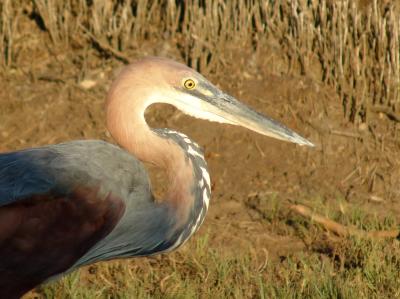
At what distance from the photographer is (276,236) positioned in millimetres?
6562

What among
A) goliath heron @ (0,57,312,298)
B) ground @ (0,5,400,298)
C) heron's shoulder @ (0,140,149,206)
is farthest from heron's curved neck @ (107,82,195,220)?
ground @ (0,5,400,298)

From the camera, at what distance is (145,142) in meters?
5.19

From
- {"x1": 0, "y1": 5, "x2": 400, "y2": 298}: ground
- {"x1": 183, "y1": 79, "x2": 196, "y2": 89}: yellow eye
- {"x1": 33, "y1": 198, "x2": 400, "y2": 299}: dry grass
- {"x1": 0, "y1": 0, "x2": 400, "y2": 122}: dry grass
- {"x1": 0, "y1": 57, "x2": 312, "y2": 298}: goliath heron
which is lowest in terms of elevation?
{"x1": 0, "y1": 5, "x2": 400, "y2": 298}: ground

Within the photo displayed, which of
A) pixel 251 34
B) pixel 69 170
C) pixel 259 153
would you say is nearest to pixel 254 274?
pixel 69 170

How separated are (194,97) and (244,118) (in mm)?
316

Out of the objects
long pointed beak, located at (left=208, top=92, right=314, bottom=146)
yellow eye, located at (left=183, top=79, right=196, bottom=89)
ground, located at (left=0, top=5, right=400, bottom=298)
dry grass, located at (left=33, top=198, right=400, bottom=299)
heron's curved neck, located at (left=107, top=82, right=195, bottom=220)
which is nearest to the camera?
heron's curved neck, located at (left=107, top=82, right=195, bottom=220)

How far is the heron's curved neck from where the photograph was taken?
16.9ft

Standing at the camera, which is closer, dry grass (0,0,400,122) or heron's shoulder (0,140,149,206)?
heron's shoulder (0,140,149,206)

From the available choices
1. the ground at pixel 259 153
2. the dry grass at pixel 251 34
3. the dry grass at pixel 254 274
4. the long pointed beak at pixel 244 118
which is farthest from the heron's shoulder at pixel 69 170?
the dry grass at pixel 251 34

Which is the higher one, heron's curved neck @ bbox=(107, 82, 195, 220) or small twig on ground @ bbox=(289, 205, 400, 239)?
heron's curved neck @ bbox=(107, 82, 195, 220)

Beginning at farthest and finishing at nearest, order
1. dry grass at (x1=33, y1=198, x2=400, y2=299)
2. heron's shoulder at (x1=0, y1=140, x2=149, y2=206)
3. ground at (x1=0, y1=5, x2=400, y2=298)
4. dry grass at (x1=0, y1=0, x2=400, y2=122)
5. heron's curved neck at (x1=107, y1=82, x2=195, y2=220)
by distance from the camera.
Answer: dry grass at (x1=0, y1=0, x2=400, y2=122) < ground at (x1=0, y1=5, x2=400, y2=298) < dry grass at (x1=33, y1=198, x2=400, y2=299) < heron's curved neck at (x1=107, y1=82, x2=195, y2=220) < heron's shoulder at (x1=0, y1=140, x2=149, y2=206)

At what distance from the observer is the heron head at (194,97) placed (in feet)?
17.2

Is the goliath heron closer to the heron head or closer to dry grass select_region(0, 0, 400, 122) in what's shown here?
the heron head

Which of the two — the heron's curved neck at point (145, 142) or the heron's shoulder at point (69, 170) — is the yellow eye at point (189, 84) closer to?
the heron's curved neck at point (145, 142)
